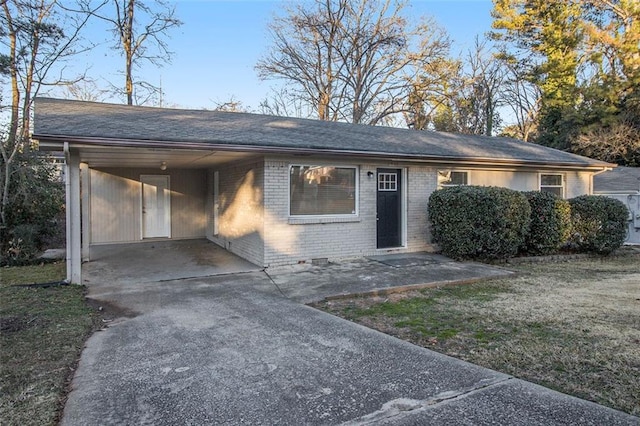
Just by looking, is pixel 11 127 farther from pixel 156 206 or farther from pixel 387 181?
pixel 387 181

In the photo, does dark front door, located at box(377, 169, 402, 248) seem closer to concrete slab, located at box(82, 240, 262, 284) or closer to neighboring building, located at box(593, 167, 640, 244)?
concrete slab, located at box(82, 240, 262, 284)

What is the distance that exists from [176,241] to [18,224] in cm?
426

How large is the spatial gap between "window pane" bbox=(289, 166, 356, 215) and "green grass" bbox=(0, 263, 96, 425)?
4.44 meters

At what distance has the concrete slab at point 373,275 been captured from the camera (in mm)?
6676

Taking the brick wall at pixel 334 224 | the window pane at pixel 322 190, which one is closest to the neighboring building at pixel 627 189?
the brick wall at pixel 334 224

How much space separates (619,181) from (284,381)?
17928 mm

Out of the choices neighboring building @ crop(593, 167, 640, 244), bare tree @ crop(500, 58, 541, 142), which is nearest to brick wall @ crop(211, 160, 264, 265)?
neighboring building @ crop(593, 167, 640, 244)

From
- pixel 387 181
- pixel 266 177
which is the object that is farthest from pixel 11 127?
pixel 387 181

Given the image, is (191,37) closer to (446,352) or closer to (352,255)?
(352,255)

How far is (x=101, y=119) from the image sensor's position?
805 centimetres

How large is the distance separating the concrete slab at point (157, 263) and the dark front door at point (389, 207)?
132 inches

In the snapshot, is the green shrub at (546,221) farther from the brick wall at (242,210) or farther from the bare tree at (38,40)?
the bare tree at (38,40)

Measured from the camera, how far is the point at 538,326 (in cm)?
483

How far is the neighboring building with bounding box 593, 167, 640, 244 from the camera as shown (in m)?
13.6
